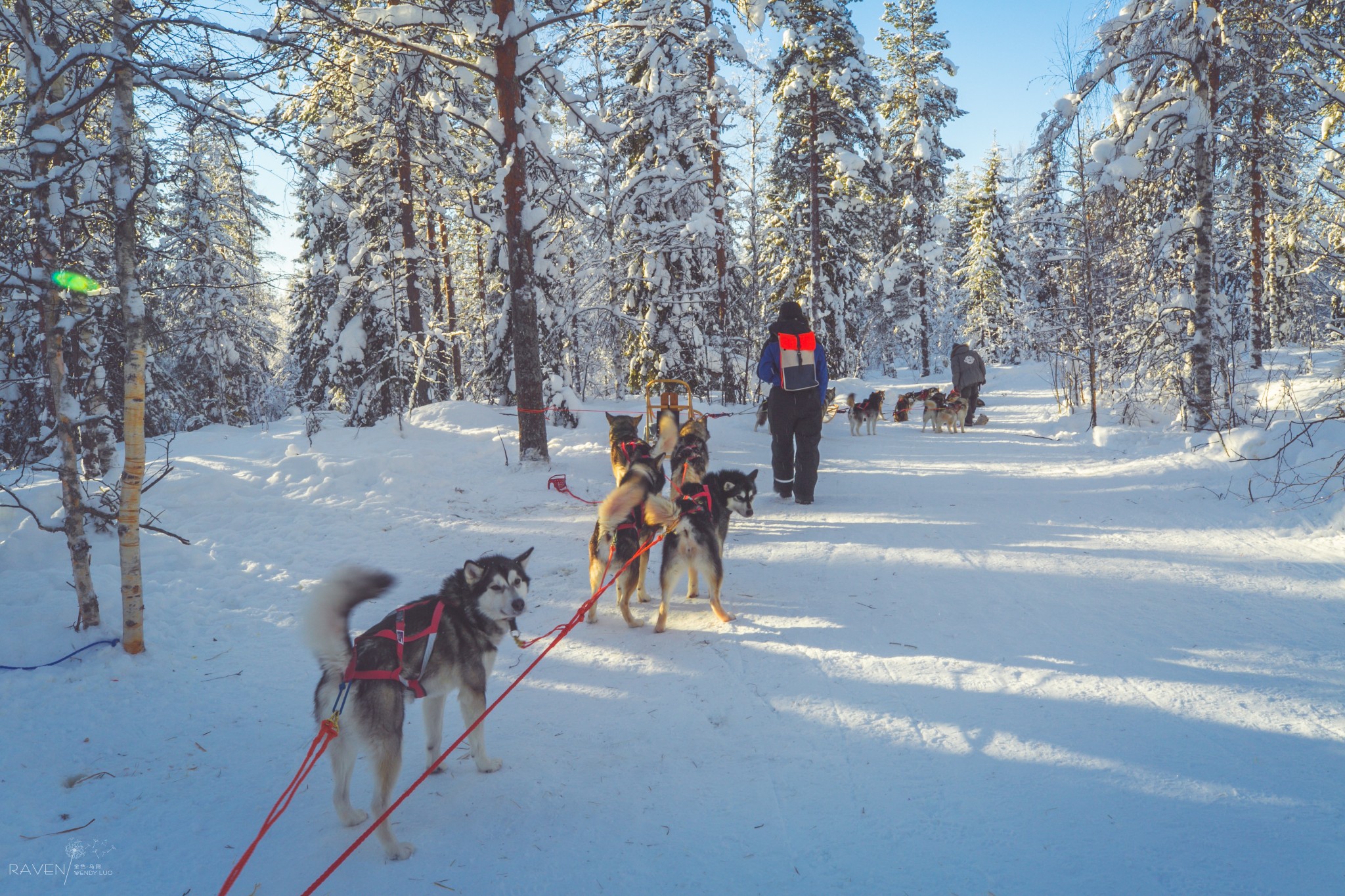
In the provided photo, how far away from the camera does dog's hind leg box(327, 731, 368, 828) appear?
106 inches

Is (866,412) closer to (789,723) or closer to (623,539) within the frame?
(623,539)

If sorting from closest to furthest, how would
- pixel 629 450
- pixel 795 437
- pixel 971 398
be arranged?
pixel 629 450 < pixel 795 437 < pixel 971 398

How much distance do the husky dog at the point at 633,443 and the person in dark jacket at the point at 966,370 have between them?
10949 millimetres

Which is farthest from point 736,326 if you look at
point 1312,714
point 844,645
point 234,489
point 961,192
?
point 961,192

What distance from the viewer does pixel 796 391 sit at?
813cm

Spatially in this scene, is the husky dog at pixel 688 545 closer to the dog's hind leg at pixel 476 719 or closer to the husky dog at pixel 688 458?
the dog's hind leg at pixel 476 719

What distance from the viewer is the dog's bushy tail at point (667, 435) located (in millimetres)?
8047

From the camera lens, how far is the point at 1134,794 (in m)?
2.67

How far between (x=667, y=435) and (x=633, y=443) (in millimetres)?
541

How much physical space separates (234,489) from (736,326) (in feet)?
44.9

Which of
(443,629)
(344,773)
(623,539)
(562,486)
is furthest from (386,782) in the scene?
(562,486)

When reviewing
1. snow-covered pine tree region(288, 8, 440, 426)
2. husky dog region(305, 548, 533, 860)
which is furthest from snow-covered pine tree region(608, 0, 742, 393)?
husky dog region(305, 548, 533, 860)

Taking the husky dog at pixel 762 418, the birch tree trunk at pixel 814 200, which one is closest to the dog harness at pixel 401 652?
the husky dog at pixel 762 418

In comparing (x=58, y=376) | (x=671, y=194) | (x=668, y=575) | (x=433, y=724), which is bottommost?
(x=433, y=724)
